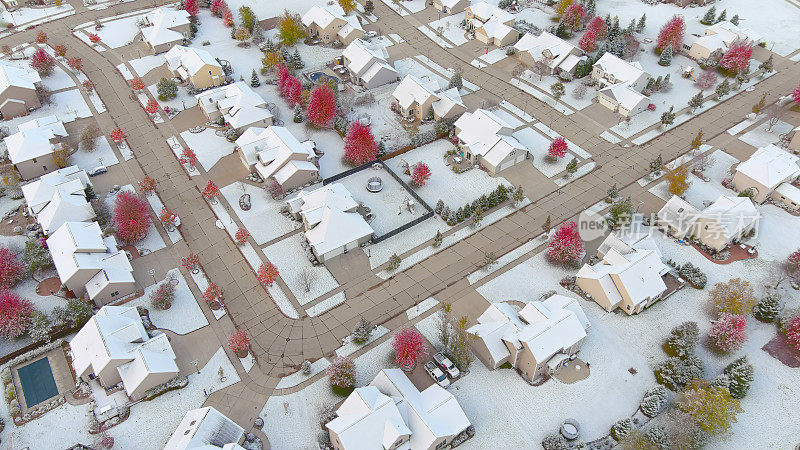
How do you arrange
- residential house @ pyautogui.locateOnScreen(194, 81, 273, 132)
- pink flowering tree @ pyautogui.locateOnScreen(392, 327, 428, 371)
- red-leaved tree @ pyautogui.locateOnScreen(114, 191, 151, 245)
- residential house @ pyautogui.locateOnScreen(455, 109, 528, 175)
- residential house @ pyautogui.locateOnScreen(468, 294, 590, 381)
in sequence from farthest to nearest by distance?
residential house @ pyautogui.locateOnScreen(194, 81, 273, 132) → residential house @ pyautogui.locateOnScreen(455, 109, 528, 175) → red-leaved tree @ pyautogui.locateOnScreen(114, 191, 151, 245) → residential house @ pyautogui.locateOnScreen(468, 294, 590, 381) → pink flowering tree @ pyautogui.locateOnScreen(392, 327, 428, 371)

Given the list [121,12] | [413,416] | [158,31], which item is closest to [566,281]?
[413,416]

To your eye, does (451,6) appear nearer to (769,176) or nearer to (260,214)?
(260,214)

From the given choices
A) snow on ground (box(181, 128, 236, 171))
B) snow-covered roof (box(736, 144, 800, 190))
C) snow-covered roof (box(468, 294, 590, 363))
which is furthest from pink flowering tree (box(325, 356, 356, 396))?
snow-covered roof (box(736, 144, 800, 190))

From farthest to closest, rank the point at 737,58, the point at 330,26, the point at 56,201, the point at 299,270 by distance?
1. the point at 330,26
2. the point at 737,58
3. the point at 56,201
4. the point at 299,270

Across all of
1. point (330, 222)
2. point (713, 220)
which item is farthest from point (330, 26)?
point (713, 220)

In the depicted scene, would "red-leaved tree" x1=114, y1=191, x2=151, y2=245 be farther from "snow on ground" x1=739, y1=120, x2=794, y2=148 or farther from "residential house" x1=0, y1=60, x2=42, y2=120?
"snow on ground" x1=739, y1=120, x2=794, y2=148

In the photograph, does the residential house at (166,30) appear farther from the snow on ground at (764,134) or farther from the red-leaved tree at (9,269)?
the snow on ground at (764,134)

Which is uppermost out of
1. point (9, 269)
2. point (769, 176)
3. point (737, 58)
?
point (737, 58)
